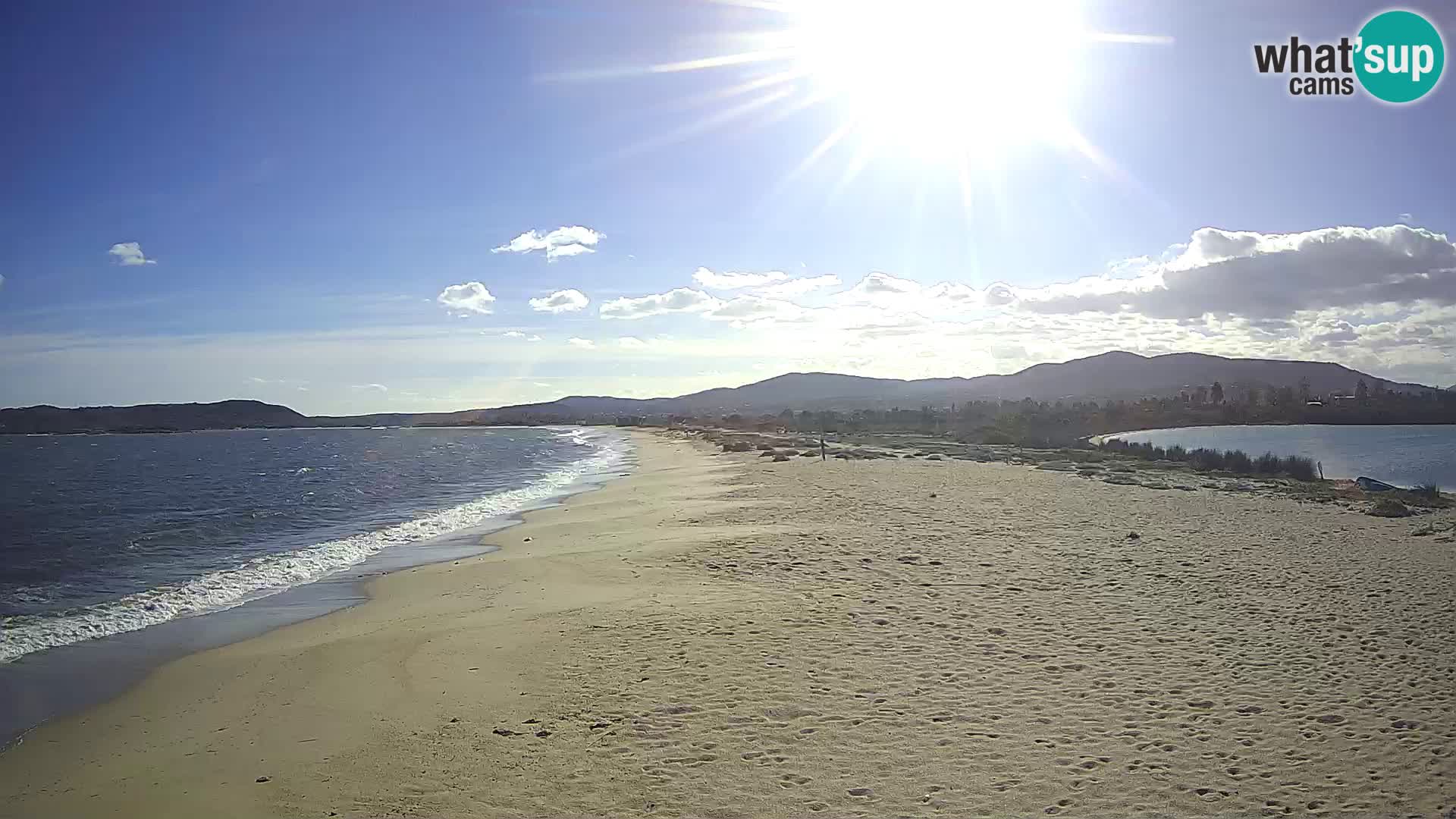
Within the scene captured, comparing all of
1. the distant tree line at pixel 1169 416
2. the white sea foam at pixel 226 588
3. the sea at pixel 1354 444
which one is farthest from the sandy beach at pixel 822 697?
the distant tree line at pixel 1169 416

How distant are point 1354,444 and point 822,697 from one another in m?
53.1

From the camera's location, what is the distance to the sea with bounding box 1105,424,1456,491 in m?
34.2

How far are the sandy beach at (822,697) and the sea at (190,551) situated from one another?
1.16 m

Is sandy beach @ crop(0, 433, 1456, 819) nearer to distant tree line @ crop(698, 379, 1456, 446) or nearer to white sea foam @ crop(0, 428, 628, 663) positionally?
white sea foam @ crop(0, 428, 628, 663)

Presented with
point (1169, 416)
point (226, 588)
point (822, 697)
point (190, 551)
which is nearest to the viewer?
point (822, 697)

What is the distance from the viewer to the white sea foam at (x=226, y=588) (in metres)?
11.3

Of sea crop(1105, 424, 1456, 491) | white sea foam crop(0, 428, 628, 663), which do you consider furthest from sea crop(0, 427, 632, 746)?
sea crop(1105, 424, 1456, 491)

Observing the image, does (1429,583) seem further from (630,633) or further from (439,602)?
(439,602)

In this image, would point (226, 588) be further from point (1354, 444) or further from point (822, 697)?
point (1354, 444)

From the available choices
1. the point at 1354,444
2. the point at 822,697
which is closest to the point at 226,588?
the point at 822,697

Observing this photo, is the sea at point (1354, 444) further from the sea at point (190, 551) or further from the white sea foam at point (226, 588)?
the white sea foam at point (226, 588)

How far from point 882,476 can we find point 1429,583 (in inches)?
671

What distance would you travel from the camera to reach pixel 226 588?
1415 centimetres

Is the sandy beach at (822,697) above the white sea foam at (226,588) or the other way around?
above
